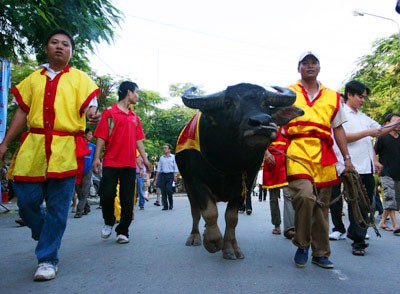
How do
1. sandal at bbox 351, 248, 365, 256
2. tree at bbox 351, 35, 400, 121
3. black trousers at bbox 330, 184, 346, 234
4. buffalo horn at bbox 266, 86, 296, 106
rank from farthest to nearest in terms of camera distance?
tree at bbox 351, 35, 400, 121 < black trousers at bbox 330, 184, 346, 234 < sandal at bbox 351, 248, 365, 256 < buffalo horn at bbox 266, 86, 296, 106

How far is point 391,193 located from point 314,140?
12.3 feet

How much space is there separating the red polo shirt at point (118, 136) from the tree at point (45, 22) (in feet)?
8.94

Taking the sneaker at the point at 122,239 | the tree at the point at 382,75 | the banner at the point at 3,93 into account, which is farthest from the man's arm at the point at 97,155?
the tree at the point at 382,75

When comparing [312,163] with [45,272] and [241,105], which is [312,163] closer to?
[241,105]

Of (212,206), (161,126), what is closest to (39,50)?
(212,206)

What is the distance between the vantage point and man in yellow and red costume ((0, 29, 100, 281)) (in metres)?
3.64

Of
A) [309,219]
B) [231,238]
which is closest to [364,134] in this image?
[309,219]

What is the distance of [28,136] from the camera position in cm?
371

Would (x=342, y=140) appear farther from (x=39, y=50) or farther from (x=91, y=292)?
(x=39, y=50)

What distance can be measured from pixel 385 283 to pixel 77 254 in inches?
126

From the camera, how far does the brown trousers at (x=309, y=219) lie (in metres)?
3.93

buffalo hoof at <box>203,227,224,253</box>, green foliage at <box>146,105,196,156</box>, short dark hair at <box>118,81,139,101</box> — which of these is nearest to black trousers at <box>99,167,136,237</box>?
short dark hair at <box>118,81,139,101</box>

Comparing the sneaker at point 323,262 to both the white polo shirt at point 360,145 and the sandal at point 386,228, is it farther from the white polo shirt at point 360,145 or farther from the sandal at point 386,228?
the sandal at point 386,228

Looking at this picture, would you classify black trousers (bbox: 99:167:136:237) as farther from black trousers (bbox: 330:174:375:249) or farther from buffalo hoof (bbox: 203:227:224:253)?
black trousers (bbox: 330:174:375:249)
